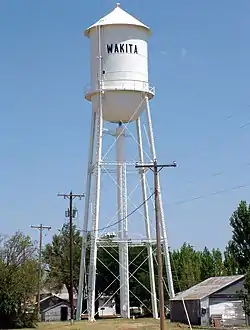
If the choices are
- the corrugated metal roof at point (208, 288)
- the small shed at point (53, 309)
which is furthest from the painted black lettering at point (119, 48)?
the small shed at point (53, 309)

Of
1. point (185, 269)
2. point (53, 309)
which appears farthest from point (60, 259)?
point (185, 269)

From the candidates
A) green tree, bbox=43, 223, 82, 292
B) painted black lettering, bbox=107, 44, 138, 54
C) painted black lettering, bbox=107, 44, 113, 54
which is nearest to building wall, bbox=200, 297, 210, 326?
painted black lettering, bbox=107, 44, 138, 54

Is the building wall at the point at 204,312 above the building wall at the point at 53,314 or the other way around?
the other way around

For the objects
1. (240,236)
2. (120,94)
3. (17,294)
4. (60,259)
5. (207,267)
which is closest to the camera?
(120,94)

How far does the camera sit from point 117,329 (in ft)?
145

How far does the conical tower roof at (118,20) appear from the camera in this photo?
50706 millimetres

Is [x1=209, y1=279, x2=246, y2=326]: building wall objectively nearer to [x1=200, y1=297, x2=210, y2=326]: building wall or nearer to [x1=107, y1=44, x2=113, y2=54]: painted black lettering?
[x1=200, y1=297, x2=210, y2=326]: building wall

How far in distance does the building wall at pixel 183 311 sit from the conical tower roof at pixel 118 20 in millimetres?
20228

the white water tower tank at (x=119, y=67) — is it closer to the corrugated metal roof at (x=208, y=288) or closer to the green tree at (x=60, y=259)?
the corrugated metal roof at (x=208, y=288)

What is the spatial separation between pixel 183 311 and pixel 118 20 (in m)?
22.0

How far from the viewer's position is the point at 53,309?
9344 centimetres

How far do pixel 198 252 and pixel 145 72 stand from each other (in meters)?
49.2

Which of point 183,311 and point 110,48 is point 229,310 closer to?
point 183,311

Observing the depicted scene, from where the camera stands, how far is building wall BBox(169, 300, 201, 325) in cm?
5259
